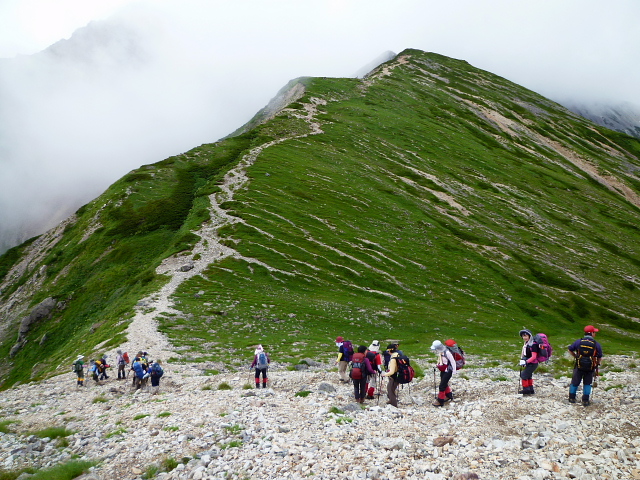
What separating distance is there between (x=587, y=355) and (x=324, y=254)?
173ft

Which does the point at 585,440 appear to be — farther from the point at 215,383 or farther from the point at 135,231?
the point at 135,231

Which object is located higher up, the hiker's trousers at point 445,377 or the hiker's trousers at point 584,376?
the hiker's trousers at point 584,376

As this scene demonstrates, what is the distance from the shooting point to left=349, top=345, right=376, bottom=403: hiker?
65.6 ft

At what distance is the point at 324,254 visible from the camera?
68.6 m

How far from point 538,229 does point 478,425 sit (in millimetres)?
95917

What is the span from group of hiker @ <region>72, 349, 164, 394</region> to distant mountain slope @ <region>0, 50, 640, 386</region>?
5519 millimetres

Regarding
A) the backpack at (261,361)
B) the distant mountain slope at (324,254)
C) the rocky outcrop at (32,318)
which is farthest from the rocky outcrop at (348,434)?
the rocky outcrop at (32,318)

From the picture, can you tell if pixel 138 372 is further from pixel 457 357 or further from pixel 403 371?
pixel 457 357

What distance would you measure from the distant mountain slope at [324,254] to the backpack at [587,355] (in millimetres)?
22710

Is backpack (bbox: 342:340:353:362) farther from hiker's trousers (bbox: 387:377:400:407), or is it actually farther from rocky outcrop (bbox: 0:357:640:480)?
hiker's trousers (bbox: 387:377:400:407)

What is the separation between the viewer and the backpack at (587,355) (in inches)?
655

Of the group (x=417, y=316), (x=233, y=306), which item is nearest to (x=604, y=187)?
(x=417, y=316)

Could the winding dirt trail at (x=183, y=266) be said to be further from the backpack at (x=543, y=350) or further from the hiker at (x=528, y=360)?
the backpack at (x=543, y=350)

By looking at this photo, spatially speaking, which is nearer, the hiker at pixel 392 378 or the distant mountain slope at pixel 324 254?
the hiker at pixel 392 378
